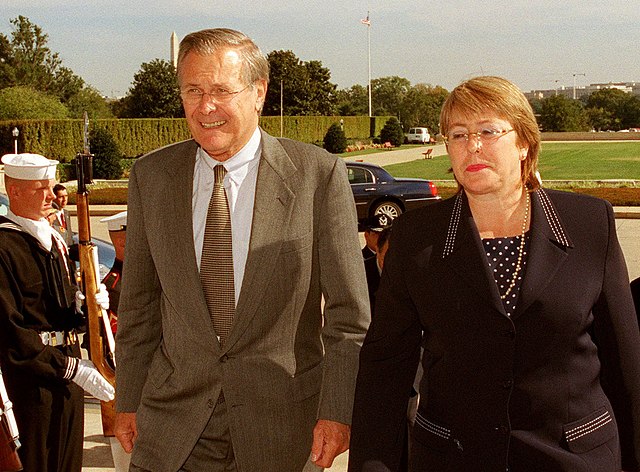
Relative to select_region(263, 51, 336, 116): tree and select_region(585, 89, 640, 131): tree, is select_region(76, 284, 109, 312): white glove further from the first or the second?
select_region(585, 89, 640, 131): tree

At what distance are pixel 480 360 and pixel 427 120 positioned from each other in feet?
368

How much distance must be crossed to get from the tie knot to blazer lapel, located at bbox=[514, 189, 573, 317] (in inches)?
38.4

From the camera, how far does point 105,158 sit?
125 ft

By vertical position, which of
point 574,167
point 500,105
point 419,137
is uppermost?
point 500,105

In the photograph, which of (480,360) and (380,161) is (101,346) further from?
(380,161)

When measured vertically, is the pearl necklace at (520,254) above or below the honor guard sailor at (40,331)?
above

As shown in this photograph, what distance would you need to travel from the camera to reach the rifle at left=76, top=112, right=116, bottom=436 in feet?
15.9

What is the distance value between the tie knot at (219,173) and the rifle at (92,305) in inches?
74.5

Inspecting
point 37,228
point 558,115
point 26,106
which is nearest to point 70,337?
point 37,228

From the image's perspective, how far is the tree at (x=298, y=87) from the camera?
84125 millimetres

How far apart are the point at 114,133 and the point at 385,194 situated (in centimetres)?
3312

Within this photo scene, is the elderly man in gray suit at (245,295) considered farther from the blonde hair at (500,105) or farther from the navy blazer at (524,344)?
the blonde hair at (500,105)

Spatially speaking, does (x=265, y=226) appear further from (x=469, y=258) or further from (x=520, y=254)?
(x=520, y=254)

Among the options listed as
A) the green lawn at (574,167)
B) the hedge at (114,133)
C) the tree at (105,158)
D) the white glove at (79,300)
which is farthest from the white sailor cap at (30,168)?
the hedge at (114,133)
